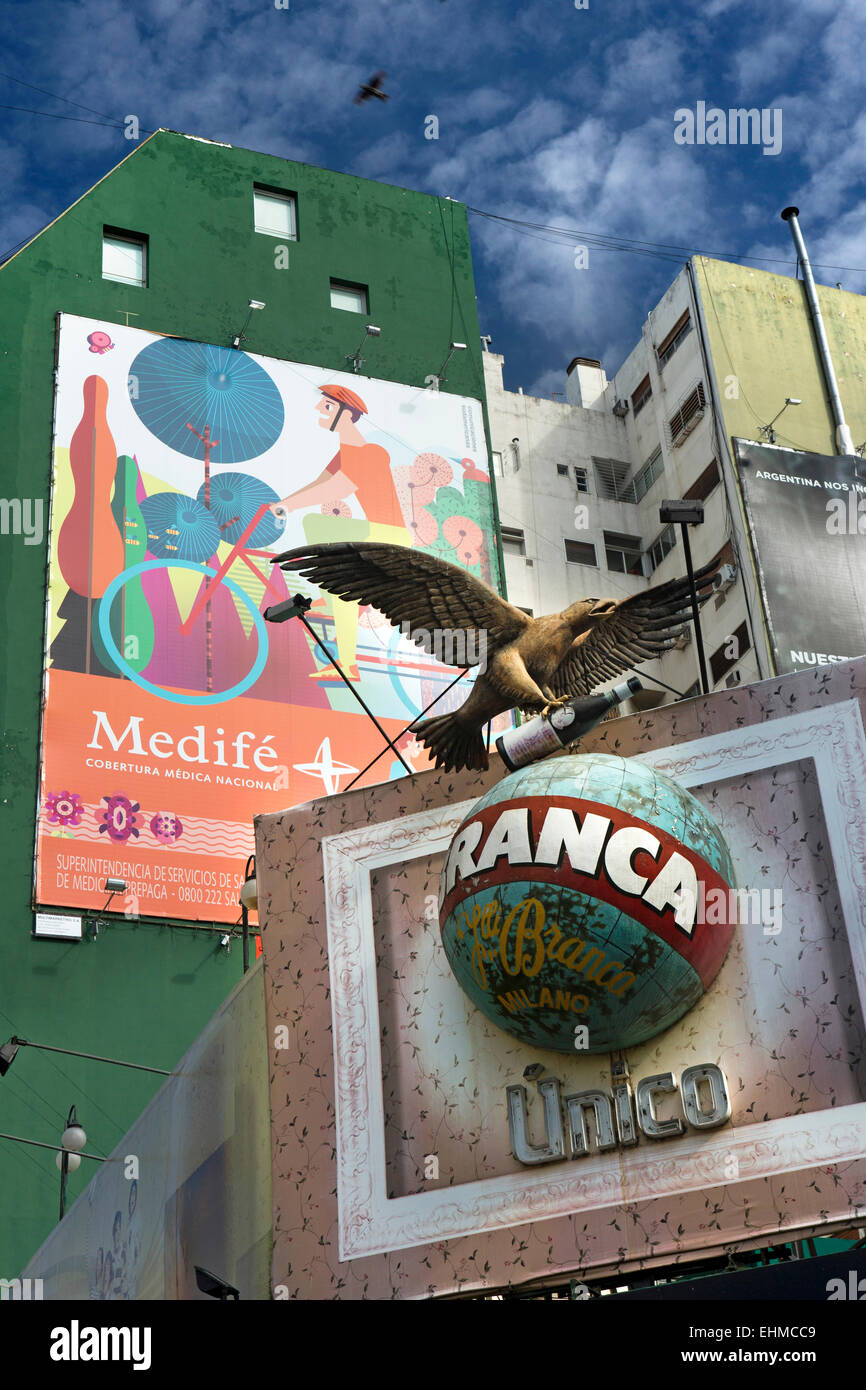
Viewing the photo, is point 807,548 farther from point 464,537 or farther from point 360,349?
point 360,349

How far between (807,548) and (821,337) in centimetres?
847

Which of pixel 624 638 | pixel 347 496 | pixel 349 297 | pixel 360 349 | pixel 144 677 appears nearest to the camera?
pixel 624 638

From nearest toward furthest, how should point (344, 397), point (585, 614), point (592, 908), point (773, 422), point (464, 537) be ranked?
point (592, 908)
point (585, 614)
point (464, 537)
point (344, 397)
point (773, 422)

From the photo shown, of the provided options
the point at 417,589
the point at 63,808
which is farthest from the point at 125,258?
the point at 417,589

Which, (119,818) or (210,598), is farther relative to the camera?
(210,598)

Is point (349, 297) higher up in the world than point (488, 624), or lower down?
higher up

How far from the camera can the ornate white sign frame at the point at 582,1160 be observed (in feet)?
45.5

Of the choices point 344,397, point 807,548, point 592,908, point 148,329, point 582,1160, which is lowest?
point 582,1160

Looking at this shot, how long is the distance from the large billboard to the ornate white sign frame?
40.7 feet

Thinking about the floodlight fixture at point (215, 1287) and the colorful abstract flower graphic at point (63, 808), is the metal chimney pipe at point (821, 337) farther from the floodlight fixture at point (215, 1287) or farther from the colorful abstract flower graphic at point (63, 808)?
the floodlight fixture at point (215, 1287)

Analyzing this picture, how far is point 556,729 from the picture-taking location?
1600cm

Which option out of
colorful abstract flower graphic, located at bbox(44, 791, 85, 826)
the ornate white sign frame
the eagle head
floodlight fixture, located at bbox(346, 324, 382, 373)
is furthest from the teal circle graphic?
the eagle head
